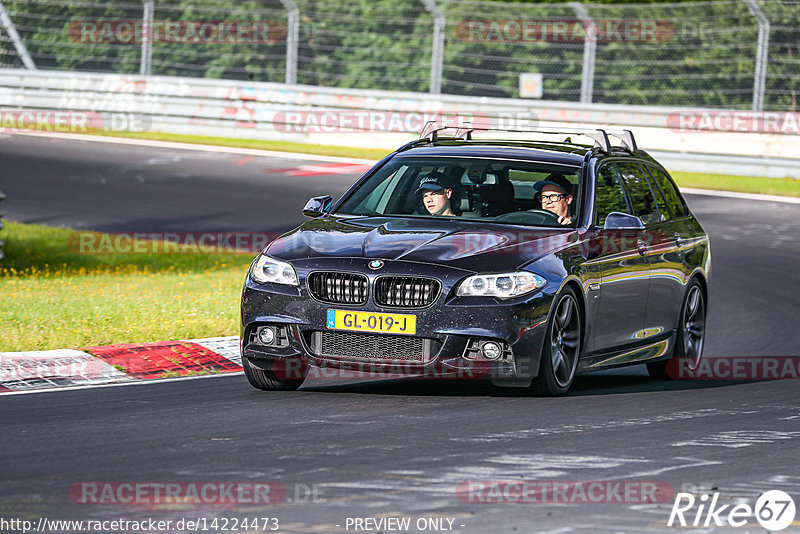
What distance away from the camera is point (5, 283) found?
50.4 ft

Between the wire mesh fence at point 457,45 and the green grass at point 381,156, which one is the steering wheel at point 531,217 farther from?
the wire mesh fence at point 457,45

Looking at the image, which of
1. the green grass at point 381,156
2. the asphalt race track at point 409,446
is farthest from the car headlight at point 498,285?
the green grass at point 381,156

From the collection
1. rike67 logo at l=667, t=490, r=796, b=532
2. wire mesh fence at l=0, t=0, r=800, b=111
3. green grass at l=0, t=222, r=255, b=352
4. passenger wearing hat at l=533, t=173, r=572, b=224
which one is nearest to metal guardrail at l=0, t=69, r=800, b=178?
wire mesh fence at l=0, t=0, r=800, b=111

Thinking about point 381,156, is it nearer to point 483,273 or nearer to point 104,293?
point 104,293

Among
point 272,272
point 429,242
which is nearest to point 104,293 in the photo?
point 272,272

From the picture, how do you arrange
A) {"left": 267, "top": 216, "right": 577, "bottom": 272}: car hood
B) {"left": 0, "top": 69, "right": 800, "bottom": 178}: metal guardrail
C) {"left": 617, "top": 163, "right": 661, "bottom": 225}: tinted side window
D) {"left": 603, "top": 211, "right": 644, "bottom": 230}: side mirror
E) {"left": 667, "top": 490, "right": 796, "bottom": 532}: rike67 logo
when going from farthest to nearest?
{"left": 0, "top": 69, "right": 800, "bottom": 178}: metal guardrail < {"left": 617, "top": 163, "right": 661, "bottom": 225}: tinted side window < {"left": 603, "top": 211, "right": 644, "bottom": 230}: side mirror < {"left": 267, "top": 216, "right": 577, "bottom": 272}: car hood < {"left": 667, "top": 490, "right": 796, "bottom": 532}: rike67 logo

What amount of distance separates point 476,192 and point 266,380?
6.21 ft

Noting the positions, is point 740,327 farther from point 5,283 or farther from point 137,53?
point 137,53

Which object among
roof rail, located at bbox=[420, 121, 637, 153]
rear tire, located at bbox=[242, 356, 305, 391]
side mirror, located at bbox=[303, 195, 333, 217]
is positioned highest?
roof rail, located at bbox=[420, 121, 637, 153]

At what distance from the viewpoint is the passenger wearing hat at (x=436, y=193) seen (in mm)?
9945

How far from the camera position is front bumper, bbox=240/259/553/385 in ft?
28.3

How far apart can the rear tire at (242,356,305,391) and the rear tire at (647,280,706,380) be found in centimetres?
303

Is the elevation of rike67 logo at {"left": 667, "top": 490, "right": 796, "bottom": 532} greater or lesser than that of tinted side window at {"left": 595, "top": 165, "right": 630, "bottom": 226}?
lesser

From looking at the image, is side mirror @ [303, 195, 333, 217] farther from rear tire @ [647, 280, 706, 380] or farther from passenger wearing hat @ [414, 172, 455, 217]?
rear tire @ [647, 280, 706, 380]
